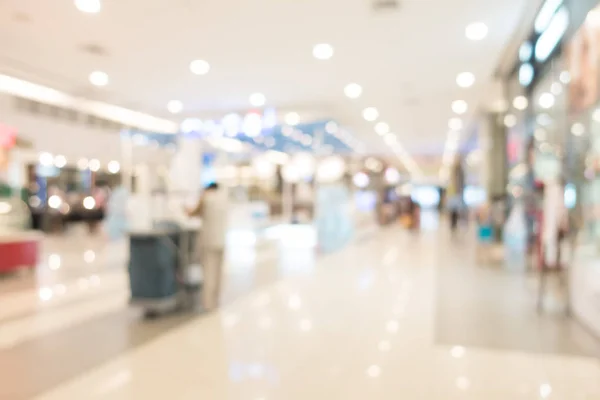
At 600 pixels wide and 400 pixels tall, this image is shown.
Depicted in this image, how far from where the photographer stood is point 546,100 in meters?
7.46

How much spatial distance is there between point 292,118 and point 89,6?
6.93 metres

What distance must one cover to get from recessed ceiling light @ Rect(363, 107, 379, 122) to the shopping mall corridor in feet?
19.3

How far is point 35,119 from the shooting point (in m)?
11.0

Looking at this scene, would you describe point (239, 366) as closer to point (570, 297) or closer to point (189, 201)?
point (189, 201)

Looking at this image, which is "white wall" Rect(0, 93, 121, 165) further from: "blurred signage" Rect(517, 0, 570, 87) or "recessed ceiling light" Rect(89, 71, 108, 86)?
"blurred signage" Rect(517, 0, 570, 87)

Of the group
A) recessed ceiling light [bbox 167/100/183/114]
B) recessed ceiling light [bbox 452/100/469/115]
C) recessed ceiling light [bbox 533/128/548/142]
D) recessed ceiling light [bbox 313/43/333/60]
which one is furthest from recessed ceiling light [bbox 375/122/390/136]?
recessed ceiling light [bbox 313/43/333/60]

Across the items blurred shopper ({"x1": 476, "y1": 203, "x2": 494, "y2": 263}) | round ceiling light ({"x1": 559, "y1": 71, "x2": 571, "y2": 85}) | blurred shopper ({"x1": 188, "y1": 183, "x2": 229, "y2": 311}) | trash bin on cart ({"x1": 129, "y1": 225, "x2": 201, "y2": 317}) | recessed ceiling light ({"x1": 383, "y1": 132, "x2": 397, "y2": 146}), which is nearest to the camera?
trash bin on cart ({"x1": 129, "y1": 225, "x2": 201, "y2": 317})

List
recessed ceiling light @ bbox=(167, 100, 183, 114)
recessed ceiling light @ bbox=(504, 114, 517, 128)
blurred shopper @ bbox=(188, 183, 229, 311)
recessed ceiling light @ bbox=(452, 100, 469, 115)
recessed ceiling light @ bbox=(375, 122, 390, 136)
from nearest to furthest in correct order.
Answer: blurred shopper @ bbox=(188, 183, 229, 311), recessed ceiling light @ bbox=(504, 114, 517, 128), recessed ceiling light @ bbox=(452, 100, 469, 115), recessed ceiling light @ bbox=(167, 100, 183, 114), recessed ceiling light @ bbox=(375, 122, 390, 136)

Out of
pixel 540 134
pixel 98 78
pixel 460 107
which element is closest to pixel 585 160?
pixel 540 134

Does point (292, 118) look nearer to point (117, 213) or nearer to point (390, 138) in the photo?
point (117, 213)

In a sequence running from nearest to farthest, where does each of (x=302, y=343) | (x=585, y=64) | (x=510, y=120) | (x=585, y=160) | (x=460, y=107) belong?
(x=302, y=343), (x=585, y=64), (x=585, y=160), (x=510, y=120), (x=460, y=107)

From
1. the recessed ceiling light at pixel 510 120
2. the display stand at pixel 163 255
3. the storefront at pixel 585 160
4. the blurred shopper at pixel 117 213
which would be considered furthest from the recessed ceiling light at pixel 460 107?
the blurred shopper at pixel 117 213

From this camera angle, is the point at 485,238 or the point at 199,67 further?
the point at 485,238

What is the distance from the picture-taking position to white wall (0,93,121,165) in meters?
10.4
